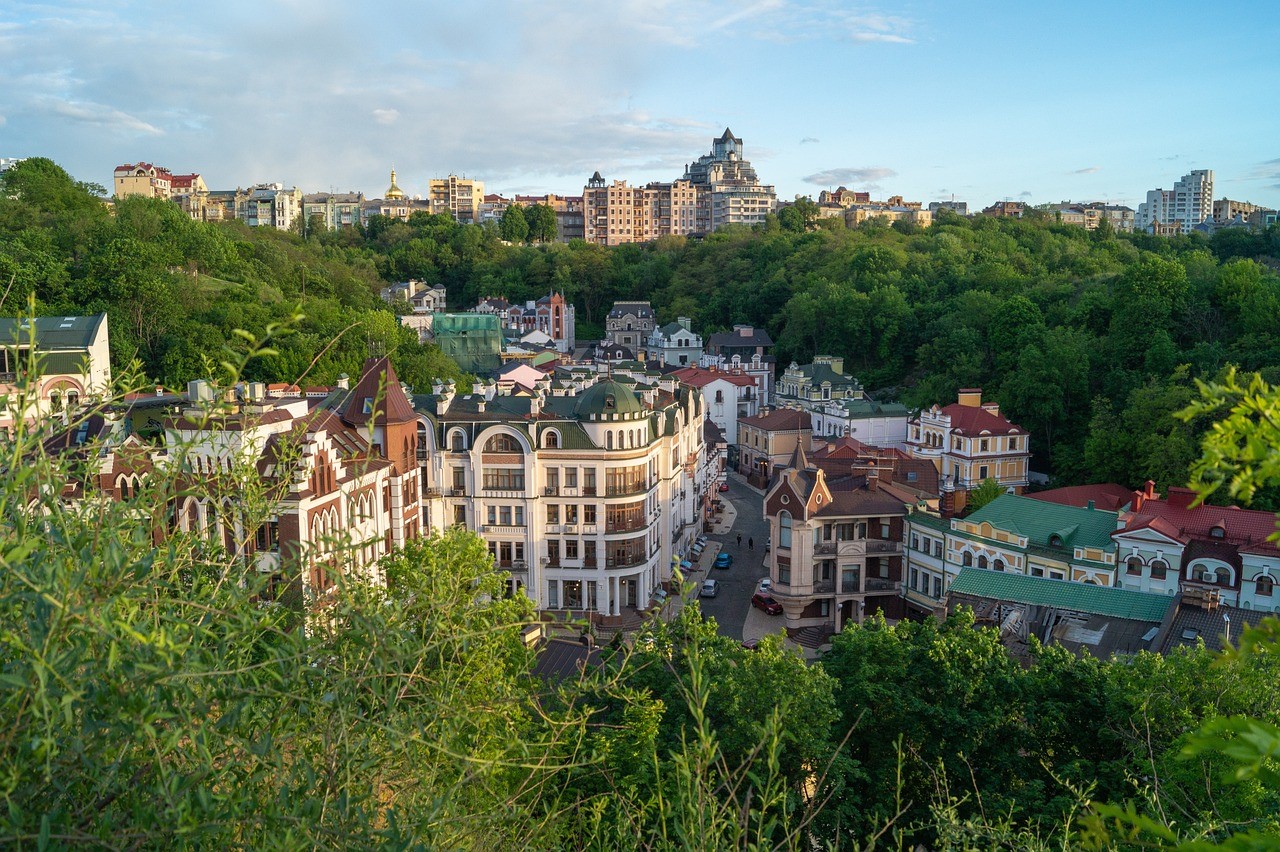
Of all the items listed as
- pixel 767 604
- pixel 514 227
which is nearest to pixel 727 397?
pixel 767 604

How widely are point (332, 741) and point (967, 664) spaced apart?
1450cm

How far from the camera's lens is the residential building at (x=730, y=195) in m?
139

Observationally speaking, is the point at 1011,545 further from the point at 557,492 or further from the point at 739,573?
the point at 557,492

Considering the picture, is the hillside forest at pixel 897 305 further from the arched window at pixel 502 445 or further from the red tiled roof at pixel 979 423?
the arched window at pixel 502 445

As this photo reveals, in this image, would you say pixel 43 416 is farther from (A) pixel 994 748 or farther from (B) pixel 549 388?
(B) pixel 549 388

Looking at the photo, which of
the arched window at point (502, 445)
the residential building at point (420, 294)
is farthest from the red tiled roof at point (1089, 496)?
the residential building at point (420, 294)

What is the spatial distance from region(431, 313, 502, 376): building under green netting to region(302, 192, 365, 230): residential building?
6743 centimetres

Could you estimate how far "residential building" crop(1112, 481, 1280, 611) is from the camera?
25.2 m

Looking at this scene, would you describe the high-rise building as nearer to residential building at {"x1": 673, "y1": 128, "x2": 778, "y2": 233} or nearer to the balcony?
residential building at {"x1": 673, "y1": 128, "x2": 778, "y2": 233}

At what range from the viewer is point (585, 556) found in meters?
31.5

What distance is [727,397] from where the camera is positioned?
61750mm

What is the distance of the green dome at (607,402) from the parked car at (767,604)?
736 centimetres

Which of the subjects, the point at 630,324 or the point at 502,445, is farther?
the point at 630,324

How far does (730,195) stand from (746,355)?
6982 cm
